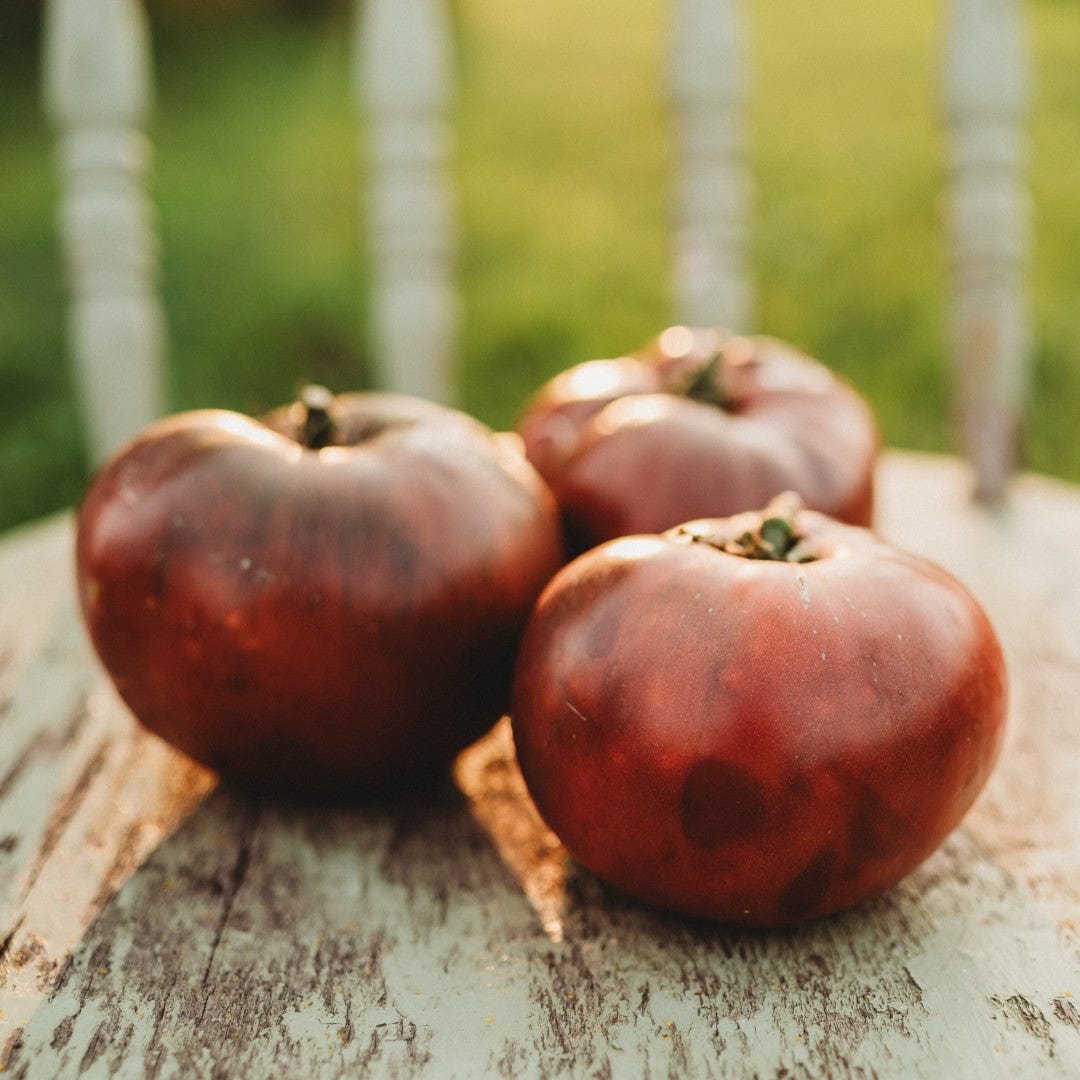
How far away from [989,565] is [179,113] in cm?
428

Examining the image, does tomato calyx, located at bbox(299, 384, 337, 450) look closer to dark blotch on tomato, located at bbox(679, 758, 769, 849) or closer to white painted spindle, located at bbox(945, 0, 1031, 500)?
dark blotch on tomato, located at bbox(679, 758, 769, 849)

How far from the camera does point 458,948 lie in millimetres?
909

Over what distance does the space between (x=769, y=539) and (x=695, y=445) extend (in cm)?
29

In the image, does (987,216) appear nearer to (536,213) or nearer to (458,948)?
(458,948)

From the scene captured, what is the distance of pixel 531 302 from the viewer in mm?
3650

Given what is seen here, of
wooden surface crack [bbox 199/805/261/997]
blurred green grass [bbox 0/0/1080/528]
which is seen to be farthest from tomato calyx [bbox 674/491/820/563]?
blurred green grass [bbox 0/0/1080/528]

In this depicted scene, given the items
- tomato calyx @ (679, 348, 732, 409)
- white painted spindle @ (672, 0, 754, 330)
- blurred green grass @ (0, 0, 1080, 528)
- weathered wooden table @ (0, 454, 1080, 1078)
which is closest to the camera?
weathered wooden table @ (0, 454, 1080, 1078)

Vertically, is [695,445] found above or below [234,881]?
above

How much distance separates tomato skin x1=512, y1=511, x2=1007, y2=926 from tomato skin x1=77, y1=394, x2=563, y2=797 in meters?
0.15

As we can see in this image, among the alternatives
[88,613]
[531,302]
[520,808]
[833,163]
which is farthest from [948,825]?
[833,163]

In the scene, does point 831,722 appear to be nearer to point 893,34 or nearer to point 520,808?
point 520,808

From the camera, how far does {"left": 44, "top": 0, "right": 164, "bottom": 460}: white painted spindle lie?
1.75 m

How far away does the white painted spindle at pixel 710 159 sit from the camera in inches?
74.6

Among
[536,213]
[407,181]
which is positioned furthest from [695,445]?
[536,213]
